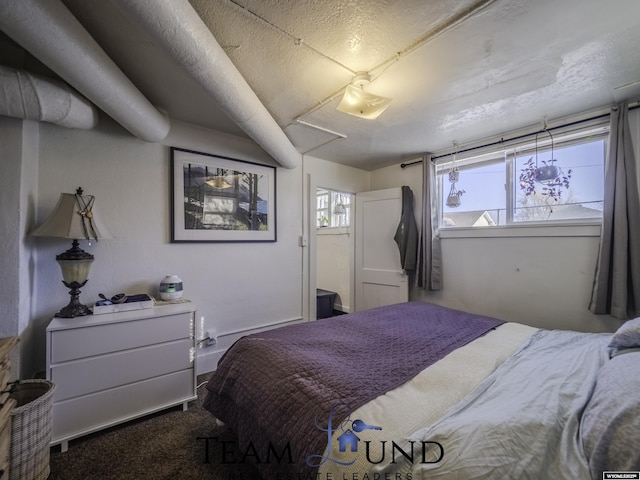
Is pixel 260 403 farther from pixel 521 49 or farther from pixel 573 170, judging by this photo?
pixel 573 170

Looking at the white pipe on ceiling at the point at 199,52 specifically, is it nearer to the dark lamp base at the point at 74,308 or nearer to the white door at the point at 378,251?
the dark lamp base at the point at 74,308

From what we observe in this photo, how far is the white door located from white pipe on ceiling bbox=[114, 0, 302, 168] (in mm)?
2020

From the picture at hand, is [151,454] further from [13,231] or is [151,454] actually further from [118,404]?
[13,231]

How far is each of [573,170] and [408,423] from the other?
2.76 m

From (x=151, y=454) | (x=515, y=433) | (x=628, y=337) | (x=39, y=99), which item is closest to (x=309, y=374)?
(x=515, y=433)

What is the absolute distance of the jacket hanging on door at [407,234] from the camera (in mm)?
3195

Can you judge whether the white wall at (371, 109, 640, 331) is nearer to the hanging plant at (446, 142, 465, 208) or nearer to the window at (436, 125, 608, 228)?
the window at (436, 125, 608, 228)

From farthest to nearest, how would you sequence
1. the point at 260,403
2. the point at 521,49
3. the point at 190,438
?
the point at 190,438 < the point at 521,49 < the point at 260,403

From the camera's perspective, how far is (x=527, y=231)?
2.49 metres

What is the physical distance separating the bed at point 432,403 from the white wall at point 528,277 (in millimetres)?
791

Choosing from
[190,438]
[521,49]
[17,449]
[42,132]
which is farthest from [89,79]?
[521,49]

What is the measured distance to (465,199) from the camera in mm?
3029

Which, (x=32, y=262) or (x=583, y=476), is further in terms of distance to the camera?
(x=32, y=262)

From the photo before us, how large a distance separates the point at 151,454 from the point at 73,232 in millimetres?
1409
